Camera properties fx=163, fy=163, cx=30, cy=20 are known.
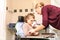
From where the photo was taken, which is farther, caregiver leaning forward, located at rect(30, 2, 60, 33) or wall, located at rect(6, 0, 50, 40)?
wall, located at rect(6, 0, 50, 40)

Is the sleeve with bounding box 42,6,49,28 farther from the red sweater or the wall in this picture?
the wall

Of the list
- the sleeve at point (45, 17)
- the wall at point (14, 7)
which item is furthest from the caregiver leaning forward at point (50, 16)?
the wall at point (14, 7)

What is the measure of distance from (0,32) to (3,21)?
15 cm

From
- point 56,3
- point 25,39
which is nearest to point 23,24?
point 25,39

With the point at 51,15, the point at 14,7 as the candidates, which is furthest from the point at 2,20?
the point at 51,15

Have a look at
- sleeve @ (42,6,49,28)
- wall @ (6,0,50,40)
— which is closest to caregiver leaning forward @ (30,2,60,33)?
sleeve @ (42,6,49,28)

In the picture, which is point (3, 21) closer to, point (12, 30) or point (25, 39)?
point (12, 30)

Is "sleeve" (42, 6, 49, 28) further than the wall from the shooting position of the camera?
No

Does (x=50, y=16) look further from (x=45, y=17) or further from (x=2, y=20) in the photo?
(x=2, y=20)

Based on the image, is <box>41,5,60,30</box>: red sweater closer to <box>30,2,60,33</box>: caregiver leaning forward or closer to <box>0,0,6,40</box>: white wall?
<box>30,2,60,33</box>: caregiver leaning forward

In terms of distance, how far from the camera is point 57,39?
5.73 ft

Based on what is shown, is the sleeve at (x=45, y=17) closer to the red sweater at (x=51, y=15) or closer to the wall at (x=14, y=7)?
the red sweater at (x=51, y=15)

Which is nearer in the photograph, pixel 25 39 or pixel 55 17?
pixel 55 17

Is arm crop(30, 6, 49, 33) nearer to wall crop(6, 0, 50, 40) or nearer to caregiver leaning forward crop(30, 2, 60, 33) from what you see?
caregiver leaning forward crop(30, 2, 60, 33)
